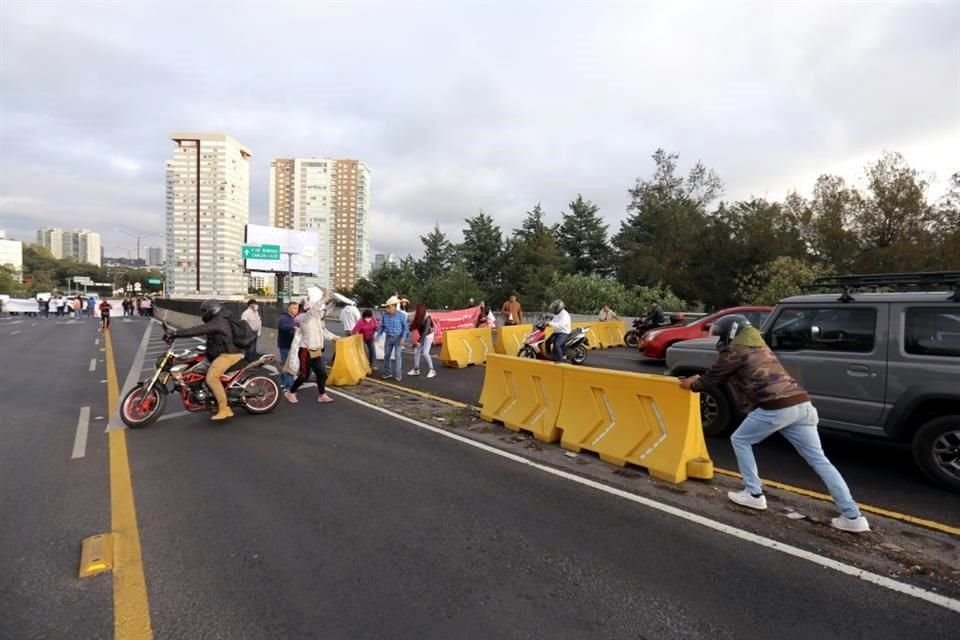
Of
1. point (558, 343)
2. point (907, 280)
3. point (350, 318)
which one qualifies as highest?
point (907, 280)

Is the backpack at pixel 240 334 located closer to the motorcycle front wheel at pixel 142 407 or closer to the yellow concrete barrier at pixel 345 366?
the motorcycle front wheel at pixel 142 407

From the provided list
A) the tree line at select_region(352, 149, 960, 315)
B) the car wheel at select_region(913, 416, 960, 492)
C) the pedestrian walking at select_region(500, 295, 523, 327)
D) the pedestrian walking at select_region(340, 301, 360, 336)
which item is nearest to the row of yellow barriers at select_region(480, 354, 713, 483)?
the car wheel at select_region(913, 416, 960, 492)

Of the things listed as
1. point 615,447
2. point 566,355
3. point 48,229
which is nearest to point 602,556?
point 615,447

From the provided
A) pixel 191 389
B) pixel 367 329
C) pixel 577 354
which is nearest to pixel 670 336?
pixel 577 354

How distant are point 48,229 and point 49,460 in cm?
20806

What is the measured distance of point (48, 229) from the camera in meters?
164

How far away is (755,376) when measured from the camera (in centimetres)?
420

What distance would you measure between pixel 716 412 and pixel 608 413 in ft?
5.93

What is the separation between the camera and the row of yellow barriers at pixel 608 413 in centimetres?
500

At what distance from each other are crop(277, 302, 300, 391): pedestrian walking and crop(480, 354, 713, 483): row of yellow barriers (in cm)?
457

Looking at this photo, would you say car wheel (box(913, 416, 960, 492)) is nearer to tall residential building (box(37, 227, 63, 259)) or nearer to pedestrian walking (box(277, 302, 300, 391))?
pedestrian walking (box(277, 302, 300, 391))

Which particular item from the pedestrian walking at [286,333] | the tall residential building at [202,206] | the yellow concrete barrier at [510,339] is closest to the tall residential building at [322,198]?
the tall residential building at [202,206]

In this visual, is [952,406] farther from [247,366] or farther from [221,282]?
[221,282]

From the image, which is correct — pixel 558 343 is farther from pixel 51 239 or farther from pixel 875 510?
pixel 51 239
